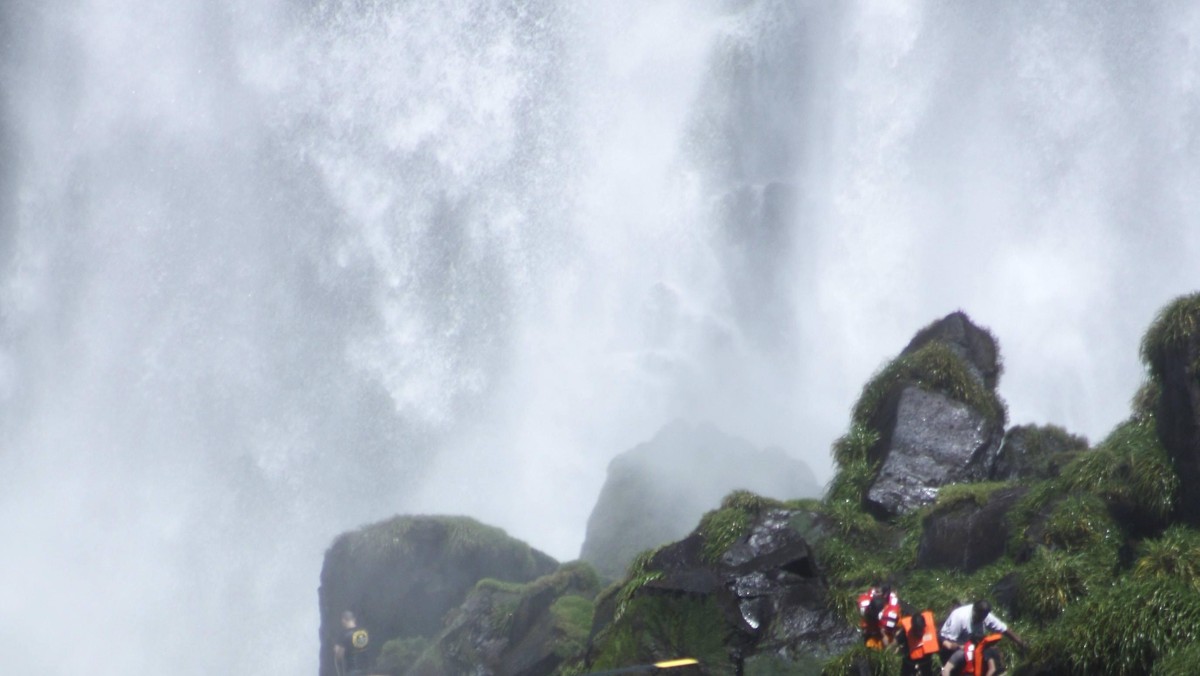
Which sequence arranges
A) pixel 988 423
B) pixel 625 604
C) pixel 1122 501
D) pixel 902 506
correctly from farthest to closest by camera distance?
pixel 988 423
pixel 902 506
pixel 625 604
pixel 1122 501

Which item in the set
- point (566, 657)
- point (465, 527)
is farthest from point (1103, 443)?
point (465, 527)

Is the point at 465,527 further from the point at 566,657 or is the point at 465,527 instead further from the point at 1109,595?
the point at 1109,595

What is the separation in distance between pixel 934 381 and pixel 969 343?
1.58 metres

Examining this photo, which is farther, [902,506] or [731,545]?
[902,506]

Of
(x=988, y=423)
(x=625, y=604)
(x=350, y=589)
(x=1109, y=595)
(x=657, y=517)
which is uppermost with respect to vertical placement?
(x=657, y=517)

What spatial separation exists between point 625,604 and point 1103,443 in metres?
6.49

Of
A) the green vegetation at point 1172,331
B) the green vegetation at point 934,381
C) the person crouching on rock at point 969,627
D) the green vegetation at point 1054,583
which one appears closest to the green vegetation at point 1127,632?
the person crouching on rock at point 969,627

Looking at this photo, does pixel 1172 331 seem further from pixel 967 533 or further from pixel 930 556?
pixel 930 556

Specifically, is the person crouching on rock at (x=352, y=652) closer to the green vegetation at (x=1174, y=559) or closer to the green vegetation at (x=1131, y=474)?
the green vegetation at (x=1131, y=474)

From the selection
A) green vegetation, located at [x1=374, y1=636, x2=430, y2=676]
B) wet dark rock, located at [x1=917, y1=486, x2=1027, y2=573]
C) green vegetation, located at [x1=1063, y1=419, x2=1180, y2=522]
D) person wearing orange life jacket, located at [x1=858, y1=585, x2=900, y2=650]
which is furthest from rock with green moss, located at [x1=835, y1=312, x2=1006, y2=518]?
green vegetation, located at [x1=374, y1=636, x2=430, y2=676]

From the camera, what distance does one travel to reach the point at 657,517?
3002cm

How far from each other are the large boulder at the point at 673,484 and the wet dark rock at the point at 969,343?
10540mm

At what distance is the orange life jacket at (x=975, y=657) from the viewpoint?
987 centimetres

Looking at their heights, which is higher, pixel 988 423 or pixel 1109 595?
pixel 988 423
